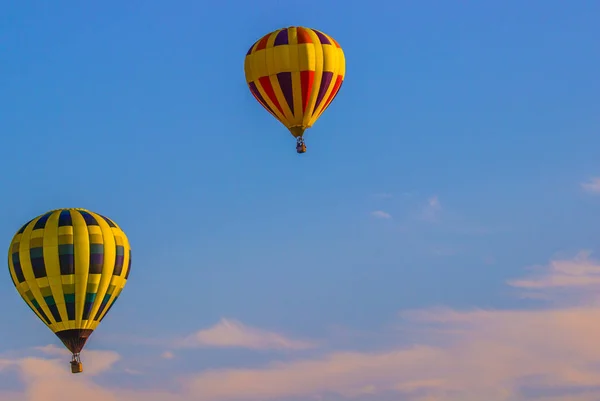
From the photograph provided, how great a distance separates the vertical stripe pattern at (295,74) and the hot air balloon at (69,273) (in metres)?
10.3

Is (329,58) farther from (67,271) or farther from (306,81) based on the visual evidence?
(67,271)

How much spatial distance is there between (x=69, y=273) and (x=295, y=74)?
14.0 m

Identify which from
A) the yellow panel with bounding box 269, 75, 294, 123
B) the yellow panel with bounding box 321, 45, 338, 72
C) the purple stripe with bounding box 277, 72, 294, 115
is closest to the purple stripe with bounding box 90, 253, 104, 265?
the yellow panel with bounding box 269, 75, 294, 123

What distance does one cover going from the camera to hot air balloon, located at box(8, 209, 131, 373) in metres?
73.6

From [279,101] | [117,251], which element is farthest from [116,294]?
[279,101]

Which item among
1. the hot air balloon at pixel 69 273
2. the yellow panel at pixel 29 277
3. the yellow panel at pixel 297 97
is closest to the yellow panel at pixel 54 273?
the hot air balloon at pixel 69 273

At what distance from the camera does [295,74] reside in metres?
72.6

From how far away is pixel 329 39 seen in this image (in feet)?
244

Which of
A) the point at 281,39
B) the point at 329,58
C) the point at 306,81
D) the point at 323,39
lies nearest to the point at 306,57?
the point at 306,81

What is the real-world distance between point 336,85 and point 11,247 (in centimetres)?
1733

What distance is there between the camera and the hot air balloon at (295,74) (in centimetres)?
7275

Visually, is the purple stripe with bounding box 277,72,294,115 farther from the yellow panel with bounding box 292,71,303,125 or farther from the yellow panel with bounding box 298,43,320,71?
the yellow panel with bounding box 298,43,320,71

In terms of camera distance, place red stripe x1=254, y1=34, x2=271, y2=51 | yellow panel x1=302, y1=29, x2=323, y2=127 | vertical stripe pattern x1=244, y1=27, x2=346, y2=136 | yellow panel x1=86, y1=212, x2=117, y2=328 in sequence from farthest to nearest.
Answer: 1. yellow panel x1=86, y1=212, x2=117, y2=328
2. red stripe x1=254, y1=34, x2=271, y2=51
3. yellow panel x1=302, y1=29, x2=323, y2=127
4. vertical stripe pattern x1=244, y1=27, x2=346, y2=136

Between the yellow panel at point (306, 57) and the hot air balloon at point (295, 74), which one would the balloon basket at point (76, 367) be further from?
the yellow panel at point (306, 57)
